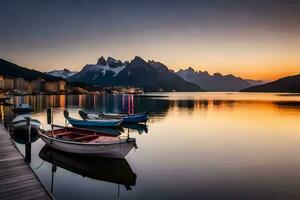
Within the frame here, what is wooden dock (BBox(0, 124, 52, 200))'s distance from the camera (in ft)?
45.9

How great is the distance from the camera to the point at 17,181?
1593 centimetres

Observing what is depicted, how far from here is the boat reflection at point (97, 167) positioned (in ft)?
71.9

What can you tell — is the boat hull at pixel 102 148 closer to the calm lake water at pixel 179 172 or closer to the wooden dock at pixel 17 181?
the calm lake water at pixel 179 172

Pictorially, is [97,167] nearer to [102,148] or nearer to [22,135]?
[102,148]

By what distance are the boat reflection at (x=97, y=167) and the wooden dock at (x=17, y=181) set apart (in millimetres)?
4567

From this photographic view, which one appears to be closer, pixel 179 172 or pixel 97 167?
pixel 97 167

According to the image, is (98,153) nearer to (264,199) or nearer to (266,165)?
(264,199)

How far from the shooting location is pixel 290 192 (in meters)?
19.7

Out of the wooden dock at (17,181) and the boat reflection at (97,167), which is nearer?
the wooden dock at (17,181)

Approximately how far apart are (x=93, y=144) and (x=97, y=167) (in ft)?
6.79

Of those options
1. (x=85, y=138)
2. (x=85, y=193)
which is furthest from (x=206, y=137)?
(x=85, y=193)

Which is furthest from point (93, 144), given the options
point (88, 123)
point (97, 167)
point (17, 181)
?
point (88, 123)

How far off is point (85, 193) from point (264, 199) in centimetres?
1231

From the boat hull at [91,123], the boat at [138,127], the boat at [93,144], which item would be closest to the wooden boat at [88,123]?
the boat hull at [91,123]
